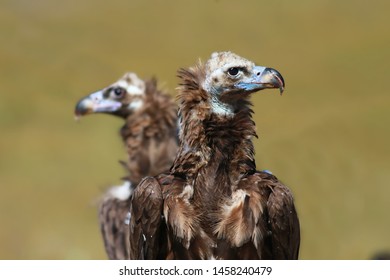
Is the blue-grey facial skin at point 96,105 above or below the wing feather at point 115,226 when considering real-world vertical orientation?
above

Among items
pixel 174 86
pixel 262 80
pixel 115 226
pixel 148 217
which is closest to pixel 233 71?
pixel 262 80

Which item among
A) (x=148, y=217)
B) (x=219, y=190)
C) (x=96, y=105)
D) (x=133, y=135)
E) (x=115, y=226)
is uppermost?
(x=96, y=105)

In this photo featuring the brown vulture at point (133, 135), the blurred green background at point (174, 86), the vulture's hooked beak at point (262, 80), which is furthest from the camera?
the blurred green background at point (174, 86)

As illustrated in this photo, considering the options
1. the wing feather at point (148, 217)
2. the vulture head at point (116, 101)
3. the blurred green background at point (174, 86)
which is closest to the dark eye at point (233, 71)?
the wing feather at point (148, 217)

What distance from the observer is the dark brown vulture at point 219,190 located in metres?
6.67

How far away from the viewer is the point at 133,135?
9391 millimetres

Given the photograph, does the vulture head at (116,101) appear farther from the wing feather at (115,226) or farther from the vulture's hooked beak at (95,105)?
the wing feather at (115,226)

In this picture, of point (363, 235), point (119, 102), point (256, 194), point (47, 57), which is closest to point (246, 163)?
point (256, 194)

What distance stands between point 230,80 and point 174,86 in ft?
25.8

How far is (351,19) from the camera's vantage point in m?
18.6

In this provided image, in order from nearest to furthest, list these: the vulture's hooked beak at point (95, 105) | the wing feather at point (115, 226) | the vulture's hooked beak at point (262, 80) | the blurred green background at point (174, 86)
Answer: the vulture's hooked beak at point (262, 80), the wing feather at point (115, 226), the vulture's hooked beak at point (95, 105), the blurred green background at point (174, 86)

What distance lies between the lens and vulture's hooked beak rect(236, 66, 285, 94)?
6582 millimetres

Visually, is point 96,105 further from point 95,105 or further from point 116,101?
point 116,101

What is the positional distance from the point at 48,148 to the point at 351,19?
16.8 feet
